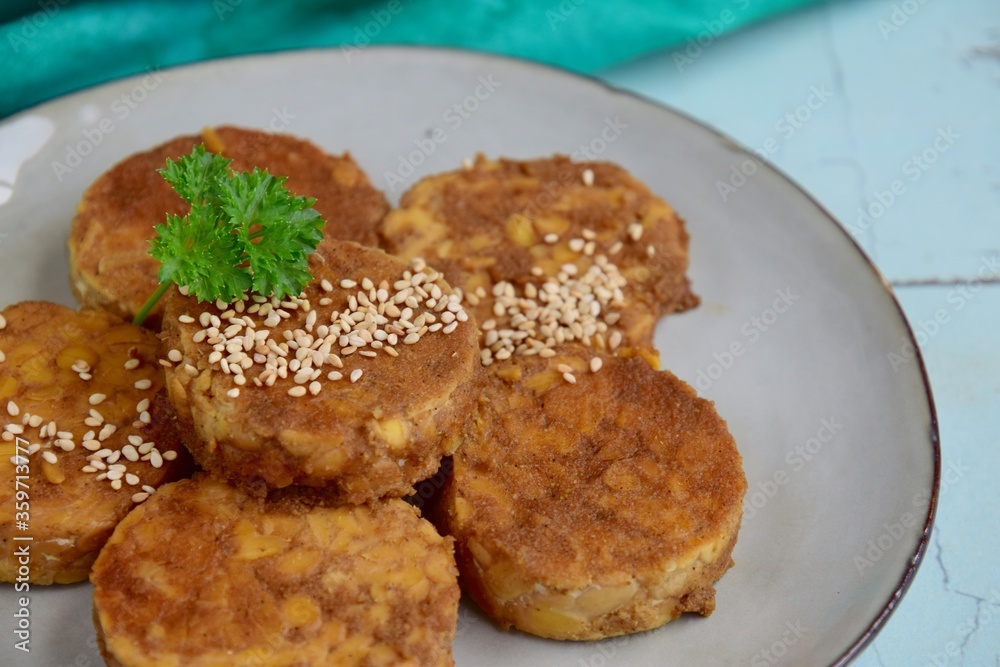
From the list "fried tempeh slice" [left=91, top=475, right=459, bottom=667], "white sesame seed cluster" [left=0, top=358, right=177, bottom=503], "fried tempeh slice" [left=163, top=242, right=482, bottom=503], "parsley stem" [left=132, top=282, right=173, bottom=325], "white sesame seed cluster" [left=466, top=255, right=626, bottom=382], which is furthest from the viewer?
"white sesame seed cluster" [left=466, top=255, right=626, bottom=382]

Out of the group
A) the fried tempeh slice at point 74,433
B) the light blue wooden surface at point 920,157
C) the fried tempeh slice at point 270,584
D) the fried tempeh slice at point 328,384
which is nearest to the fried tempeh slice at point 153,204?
the fried tempeh slice at point 74,433

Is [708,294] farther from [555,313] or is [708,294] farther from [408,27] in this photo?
[408,27]

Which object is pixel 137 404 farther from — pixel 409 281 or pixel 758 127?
pixel 758 127

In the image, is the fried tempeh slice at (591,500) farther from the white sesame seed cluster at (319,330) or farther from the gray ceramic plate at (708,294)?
the white sesame seed cluster at (319,330)

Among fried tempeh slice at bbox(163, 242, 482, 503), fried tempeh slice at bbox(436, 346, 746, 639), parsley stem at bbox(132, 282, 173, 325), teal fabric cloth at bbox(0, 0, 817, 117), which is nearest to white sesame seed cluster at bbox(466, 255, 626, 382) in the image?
fried tempeh slice at bbox(436, 346, 746, 639)

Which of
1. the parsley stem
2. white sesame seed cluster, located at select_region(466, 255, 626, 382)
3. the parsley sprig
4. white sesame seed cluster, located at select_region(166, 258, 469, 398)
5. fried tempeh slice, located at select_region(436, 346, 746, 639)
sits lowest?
fried tempeh slice, located at select_region(436, 346, 746, 639)

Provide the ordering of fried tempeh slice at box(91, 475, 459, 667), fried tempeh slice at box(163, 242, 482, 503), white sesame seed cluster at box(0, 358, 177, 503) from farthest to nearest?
white sesame seed cluster at box(0, 358, 177, 503), fried tempeh slice at box(163, 242, 482, 503), fried tempeh slice at box(91, 475, 459, 667)

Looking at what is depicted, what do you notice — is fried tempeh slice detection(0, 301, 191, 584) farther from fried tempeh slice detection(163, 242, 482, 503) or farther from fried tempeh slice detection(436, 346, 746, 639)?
fried tempeh slice detection(436, 346, 746, 639)
